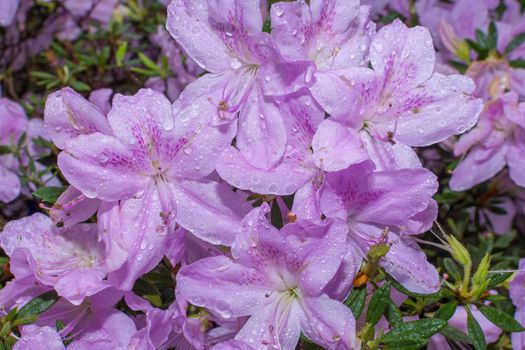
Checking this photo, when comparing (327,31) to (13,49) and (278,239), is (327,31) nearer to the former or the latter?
(278,239)

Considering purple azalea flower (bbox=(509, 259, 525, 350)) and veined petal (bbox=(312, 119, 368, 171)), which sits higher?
veined petal (bbox=(312, 119, 368, 171))

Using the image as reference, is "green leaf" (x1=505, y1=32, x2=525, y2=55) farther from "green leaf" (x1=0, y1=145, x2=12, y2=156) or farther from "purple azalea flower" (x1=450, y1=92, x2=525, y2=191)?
"green leaf" (x1=0, y1=145, x2=12, y2=156)

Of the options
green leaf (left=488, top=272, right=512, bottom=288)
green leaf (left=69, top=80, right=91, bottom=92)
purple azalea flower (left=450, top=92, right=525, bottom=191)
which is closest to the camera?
green leaf (left=488, top=272, right=512, bottom=288)

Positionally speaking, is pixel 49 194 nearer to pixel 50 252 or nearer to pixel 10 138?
pixel 50 252

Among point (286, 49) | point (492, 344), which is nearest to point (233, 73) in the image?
point (286, 49)

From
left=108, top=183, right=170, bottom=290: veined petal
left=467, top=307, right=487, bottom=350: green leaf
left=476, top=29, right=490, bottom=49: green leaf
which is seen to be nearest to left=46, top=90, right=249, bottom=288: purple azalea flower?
left=108, top=183, right=170, bottom=290: veined petal

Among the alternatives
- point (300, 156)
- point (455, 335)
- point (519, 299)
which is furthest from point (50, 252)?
point (519, 299)
